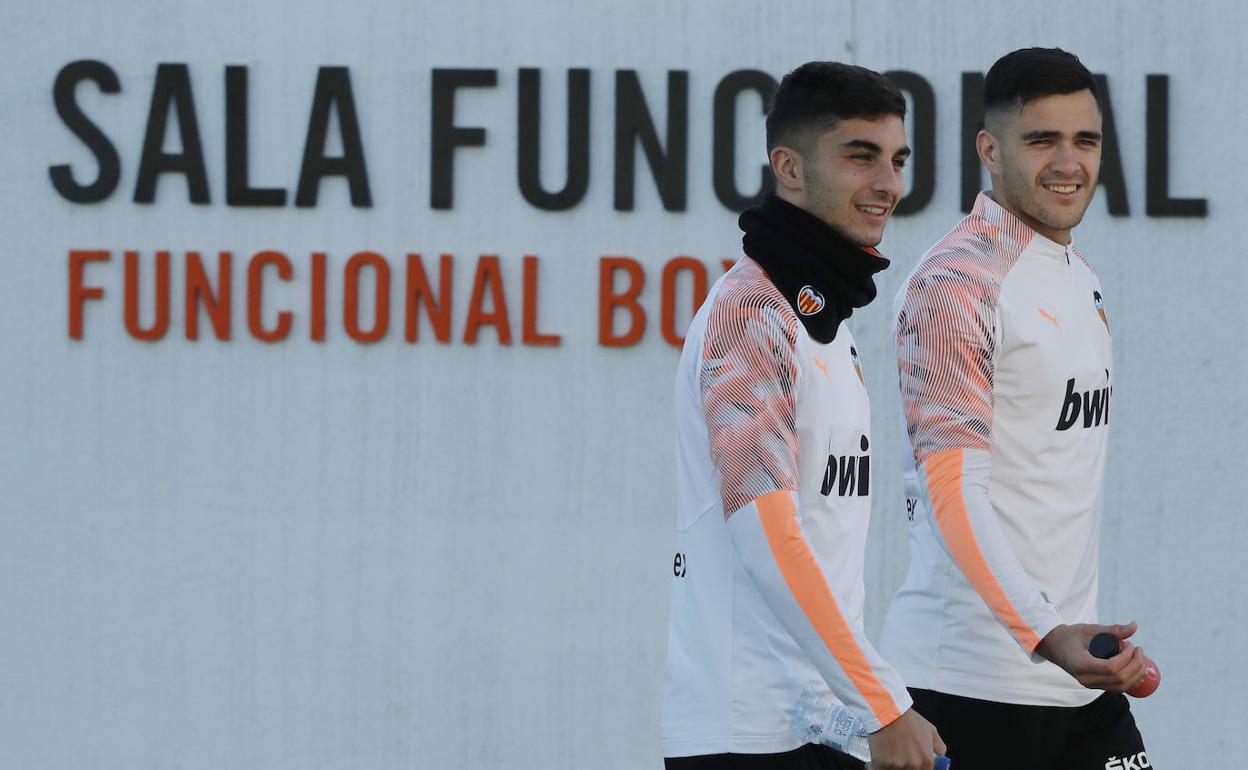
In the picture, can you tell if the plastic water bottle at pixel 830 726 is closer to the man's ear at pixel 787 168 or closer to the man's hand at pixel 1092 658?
the man's hand at pixel 1092 658

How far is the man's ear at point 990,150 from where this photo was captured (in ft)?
12.4

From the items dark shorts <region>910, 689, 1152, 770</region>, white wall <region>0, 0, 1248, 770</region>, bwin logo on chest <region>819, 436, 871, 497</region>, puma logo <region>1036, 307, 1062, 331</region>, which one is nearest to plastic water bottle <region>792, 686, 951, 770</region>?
bwin logo on chest <region>819, 436, 871, 497</region>

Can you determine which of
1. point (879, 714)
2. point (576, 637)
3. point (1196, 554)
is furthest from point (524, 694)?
point (879, 714)

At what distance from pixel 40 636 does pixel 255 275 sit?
1.44m

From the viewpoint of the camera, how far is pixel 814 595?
2826mm

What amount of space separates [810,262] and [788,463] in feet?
1.23

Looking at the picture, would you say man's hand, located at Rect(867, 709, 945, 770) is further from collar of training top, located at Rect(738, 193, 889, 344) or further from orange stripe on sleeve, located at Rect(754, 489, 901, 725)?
collar of training top, located at Rect(738, 193, 889, 344)

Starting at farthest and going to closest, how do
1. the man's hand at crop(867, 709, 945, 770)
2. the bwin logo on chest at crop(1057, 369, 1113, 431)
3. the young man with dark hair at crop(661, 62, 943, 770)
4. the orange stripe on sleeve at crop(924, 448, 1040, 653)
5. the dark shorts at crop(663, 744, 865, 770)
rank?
1. the bwin logo on chest at crop(1057, 369, 1113, 431)
2. the orange stripe on sleeve at crop(924, 448, 1040, 653)
3. the dark shorts at crop(663, 744, 865, 770)
4. the young man with dark hair at crop(661, 62, 943, 770)
5. the man's hand at crop(867, 709, 945, 770)

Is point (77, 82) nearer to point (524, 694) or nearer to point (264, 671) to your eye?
point (264, 671)

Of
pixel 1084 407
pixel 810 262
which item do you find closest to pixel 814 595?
pixel 810 262

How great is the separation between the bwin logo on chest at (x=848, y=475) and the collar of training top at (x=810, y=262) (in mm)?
197

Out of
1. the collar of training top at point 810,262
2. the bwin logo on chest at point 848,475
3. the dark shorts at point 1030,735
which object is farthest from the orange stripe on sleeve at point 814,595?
the dark shorts at point 1030,735

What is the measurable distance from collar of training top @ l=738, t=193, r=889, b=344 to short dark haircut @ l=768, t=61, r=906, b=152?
0.40 feet

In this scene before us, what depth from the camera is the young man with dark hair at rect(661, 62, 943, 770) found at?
2846 mm
